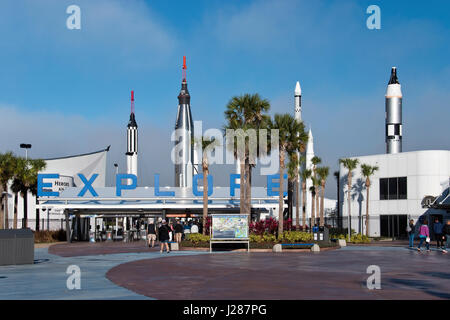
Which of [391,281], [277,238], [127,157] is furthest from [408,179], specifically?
[127,157]

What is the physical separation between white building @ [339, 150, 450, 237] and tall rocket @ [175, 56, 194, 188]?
100535 mm

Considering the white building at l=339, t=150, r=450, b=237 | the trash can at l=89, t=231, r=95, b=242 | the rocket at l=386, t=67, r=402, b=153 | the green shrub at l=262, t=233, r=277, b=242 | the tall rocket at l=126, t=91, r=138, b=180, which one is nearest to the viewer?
the green shrub at l=262, t=233, r=277, b=242

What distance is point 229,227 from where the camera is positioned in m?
29.4

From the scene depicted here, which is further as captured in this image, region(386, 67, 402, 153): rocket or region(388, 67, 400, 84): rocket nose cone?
region(388, 67, 400, 84): rocket nose cone

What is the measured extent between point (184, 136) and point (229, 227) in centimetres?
13330

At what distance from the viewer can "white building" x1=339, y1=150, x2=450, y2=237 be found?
53.0 metres

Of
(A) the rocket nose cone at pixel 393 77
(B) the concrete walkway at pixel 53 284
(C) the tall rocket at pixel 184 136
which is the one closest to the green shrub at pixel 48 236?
(B) the concrete walkway at pixel 53 284

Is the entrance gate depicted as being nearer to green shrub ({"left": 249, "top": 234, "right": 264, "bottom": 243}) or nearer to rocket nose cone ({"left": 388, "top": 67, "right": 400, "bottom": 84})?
rocket nose cone ({"left": 388, "top": 67, "right": 400, "bottom": 84})

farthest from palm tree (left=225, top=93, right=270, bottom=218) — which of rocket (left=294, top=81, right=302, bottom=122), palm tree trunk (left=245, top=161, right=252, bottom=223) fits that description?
rocket (left=294, top=81, right=302, bottom=122)

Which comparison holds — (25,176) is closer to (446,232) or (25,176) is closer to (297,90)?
(446,232)

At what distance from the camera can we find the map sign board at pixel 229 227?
29.2 m

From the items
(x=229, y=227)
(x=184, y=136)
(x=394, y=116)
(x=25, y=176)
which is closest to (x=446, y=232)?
(x=229, y=227)
